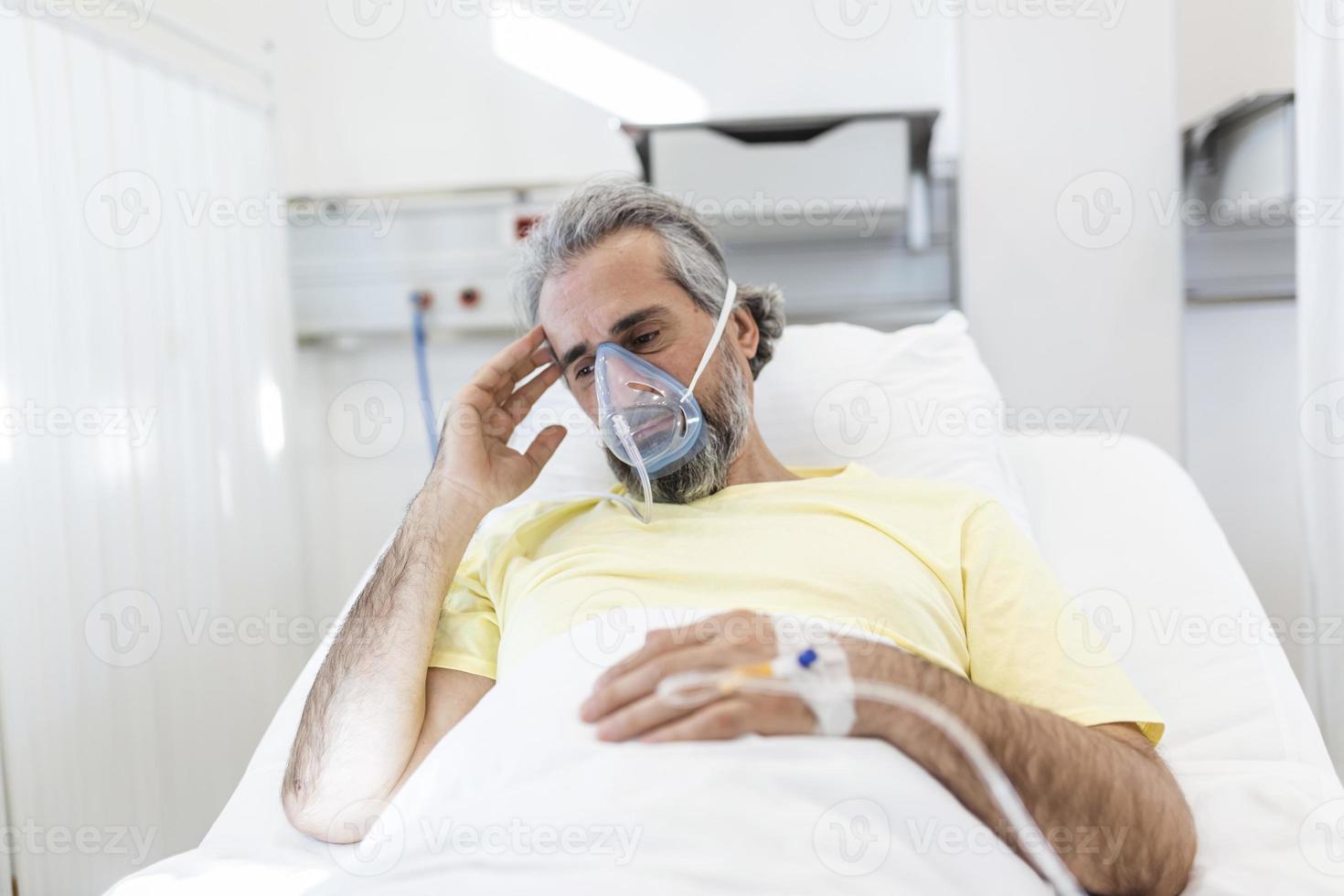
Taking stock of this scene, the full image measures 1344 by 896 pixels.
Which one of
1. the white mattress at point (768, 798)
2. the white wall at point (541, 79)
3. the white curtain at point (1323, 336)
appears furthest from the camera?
the white wall at point (541, 79)

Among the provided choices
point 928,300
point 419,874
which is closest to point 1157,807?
point 419,874

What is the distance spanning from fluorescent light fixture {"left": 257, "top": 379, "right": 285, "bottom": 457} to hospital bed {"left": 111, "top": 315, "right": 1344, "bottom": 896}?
101cm

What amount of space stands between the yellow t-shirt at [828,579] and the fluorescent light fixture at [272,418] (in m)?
1.17

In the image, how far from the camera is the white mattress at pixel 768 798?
857 mm

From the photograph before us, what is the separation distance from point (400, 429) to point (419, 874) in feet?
6.25

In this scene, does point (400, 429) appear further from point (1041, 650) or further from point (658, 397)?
point (1041, 650)

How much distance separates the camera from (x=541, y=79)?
2.53 meters

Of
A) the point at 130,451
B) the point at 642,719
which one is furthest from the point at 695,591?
the point at 130,451

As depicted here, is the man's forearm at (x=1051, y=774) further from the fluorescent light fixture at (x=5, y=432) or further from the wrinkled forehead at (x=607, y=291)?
the fluorescent light fixture at (x=5, y=432)

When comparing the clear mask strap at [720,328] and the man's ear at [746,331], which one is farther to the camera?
the man's ear at [746,331]

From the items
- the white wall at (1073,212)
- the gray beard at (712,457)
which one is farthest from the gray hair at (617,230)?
the white wall at (1073,212)

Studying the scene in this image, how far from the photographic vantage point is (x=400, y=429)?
8.79 feet

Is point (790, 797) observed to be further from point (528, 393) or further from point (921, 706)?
point (528, 393)

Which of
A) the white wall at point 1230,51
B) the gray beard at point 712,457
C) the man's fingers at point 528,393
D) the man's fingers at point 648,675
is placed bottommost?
the man's fingers at point 648,675
